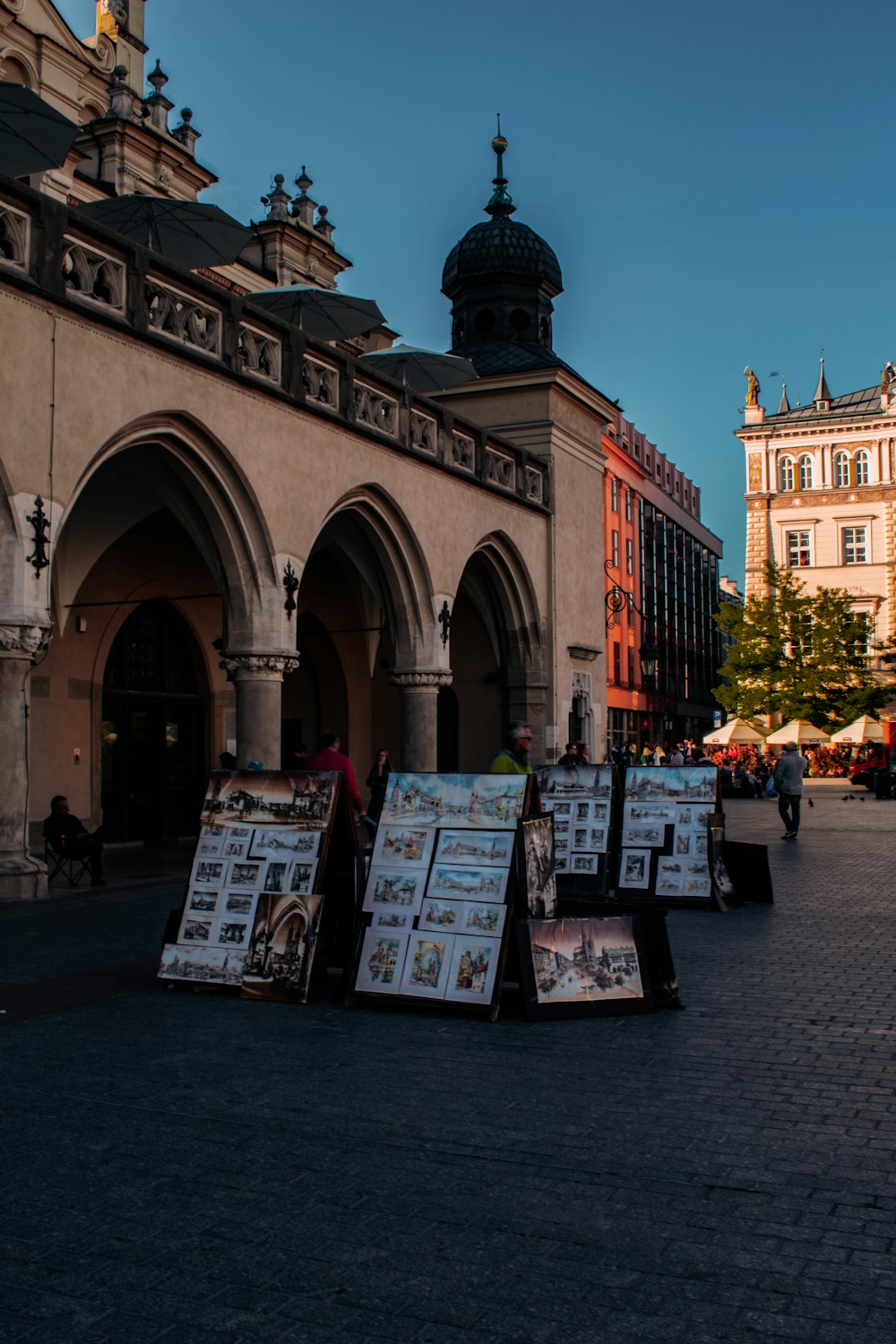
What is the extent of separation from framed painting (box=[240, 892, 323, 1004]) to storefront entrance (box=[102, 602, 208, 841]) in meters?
12.7

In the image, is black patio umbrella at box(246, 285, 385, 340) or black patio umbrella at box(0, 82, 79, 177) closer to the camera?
black patio umbrella at box(0, 82, 79, 177)

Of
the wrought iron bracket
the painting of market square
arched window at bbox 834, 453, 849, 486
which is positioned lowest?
the painting of market square

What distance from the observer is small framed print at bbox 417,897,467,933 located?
295 inches

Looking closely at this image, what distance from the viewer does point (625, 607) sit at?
61719 millimetres

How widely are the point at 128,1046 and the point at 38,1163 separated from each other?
1839 mm

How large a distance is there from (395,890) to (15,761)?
6397mm

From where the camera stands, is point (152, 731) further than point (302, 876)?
Yes

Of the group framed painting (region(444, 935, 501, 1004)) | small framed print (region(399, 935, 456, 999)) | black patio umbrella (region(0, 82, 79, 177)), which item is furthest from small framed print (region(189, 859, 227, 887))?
black patio umbrella (region(0, 82, 79, 177))

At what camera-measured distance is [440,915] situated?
754cm

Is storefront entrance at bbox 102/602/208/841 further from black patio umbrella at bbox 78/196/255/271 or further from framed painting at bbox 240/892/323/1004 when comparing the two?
framed painting at bbox 240/892/323/1004

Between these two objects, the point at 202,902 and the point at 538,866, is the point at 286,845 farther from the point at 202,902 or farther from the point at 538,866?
the point at 538,866

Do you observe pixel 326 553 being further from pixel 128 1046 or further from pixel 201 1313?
pixel 201 1313

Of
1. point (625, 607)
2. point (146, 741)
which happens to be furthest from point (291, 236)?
point (625, 607)

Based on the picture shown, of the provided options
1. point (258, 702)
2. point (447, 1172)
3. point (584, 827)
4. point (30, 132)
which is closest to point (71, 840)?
point (258, 702)
